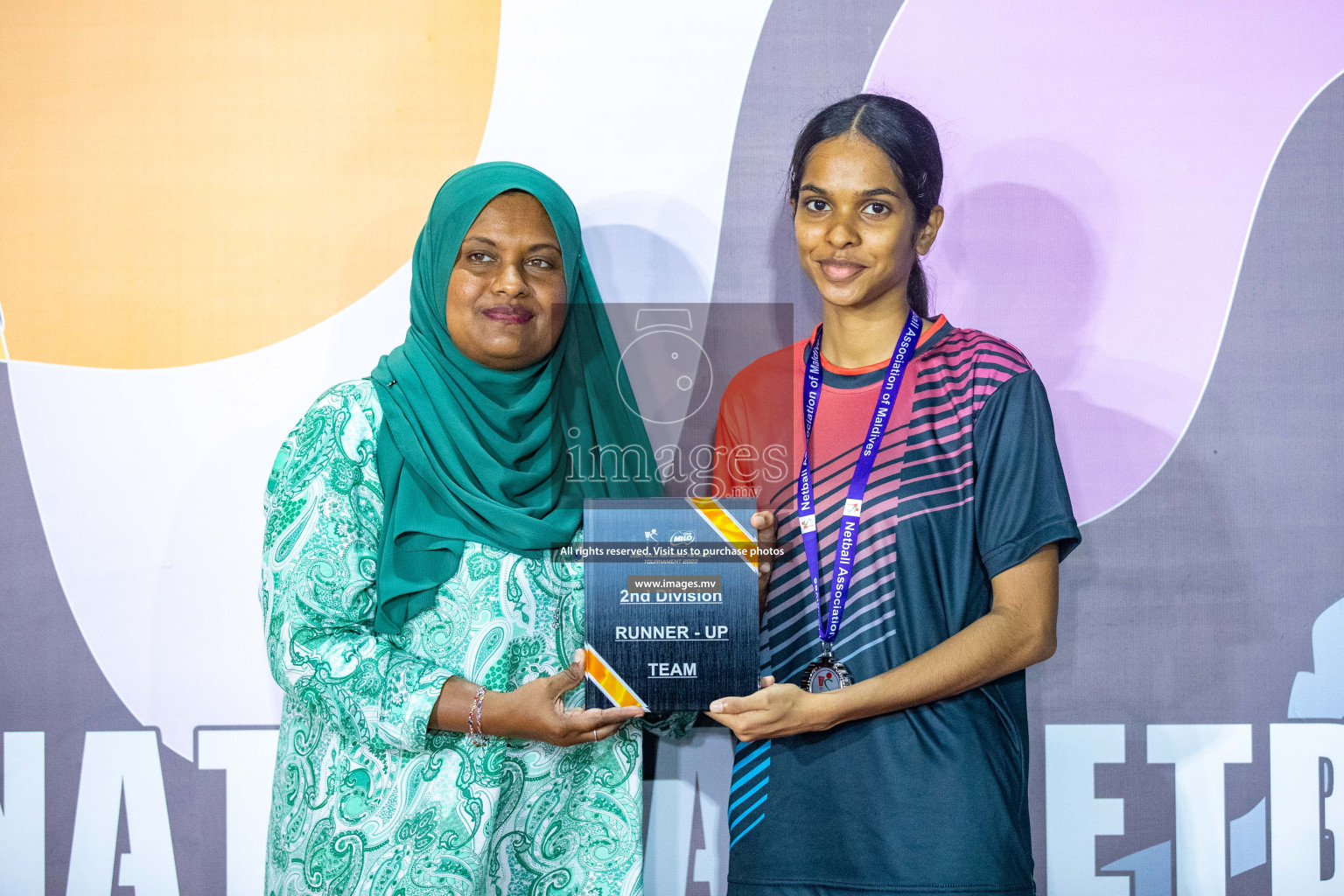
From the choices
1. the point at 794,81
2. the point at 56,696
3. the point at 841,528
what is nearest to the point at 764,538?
the point at 841,528

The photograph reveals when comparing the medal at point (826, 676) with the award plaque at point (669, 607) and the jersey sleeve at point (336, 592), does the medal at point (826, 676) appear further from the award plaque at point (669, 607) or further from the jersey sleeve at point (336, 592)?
the jersey sleeve at point (336, 592)

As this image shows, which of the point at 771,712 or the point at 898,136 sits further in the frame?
the point at 898,136

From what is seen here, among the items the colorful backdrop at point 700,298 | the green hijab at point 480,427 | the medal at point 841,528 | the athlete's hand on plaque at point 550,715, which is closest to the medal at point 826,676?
the medal at point 841,528

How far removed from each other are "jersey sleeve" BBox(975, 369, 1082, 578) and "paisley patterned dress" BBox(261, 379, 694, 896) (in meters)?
0.73

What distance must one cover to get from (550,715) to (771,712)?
350mm

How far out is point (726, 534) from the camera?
5.06 ft

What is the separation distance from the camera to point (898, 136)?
1.64 meters

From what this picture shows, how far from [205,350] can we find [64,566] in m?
0.56

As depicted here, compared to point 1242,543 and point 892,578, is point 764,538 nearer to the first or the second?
point 892,578

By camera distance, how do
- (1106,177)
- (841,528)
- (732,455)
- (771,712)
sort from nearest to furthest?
(771,712), (841,528), (732,455), (1106,177)

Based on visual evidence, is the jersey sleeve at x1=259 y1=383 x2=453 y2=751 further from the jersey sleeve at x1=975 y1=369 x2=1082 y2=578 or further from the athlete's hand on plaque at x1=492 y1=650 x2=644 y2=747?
the jersey sleeve at x1=975 y1=369 x2=1082 y2=578

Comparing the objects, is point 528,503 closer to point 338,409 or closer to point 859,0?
point 338,409

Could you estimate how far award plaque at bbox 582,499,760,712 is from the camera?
153cm

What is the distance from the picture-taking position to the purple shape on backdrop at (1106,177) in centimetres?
206
